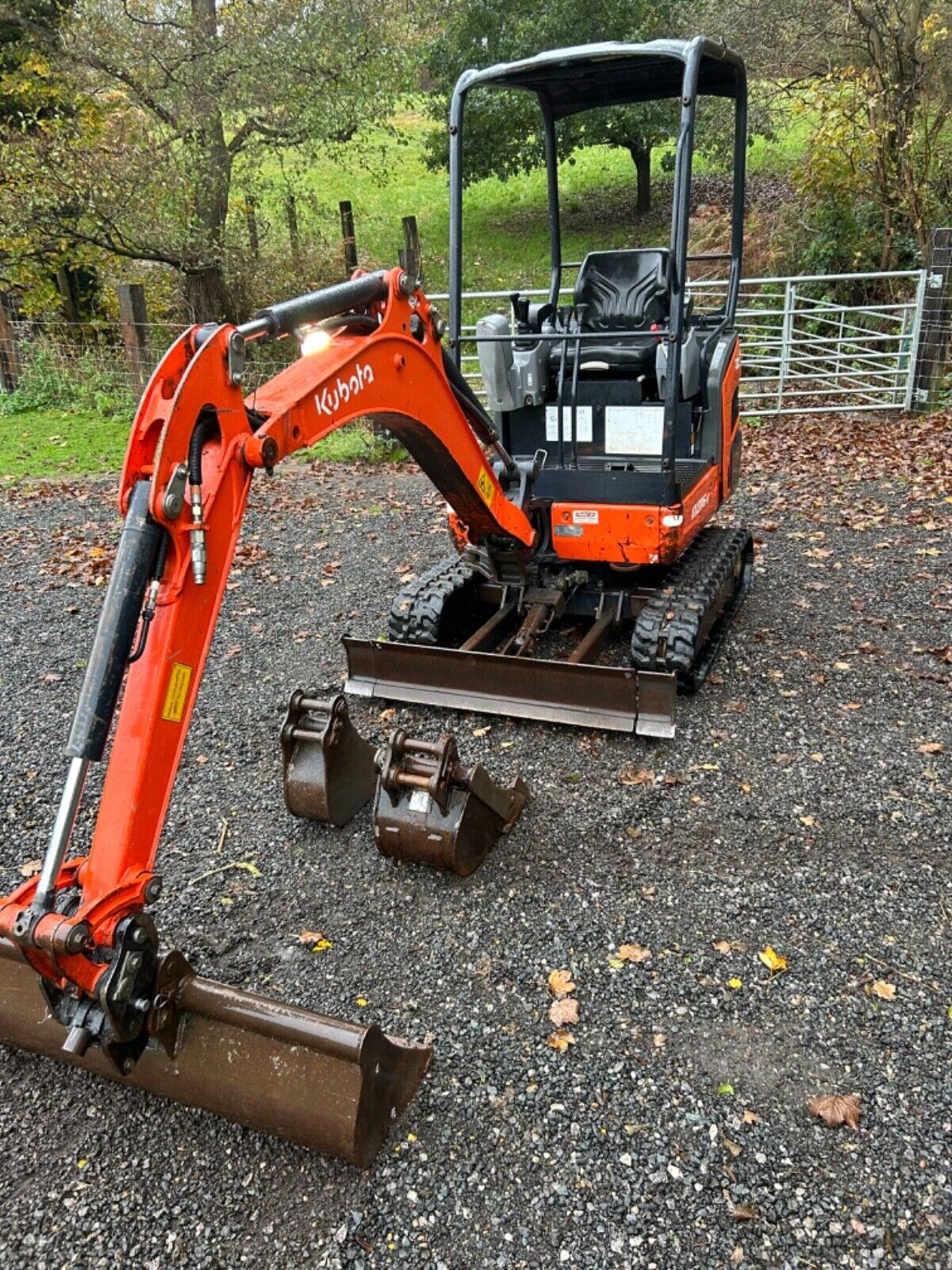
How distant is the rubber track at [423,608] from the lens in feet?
16.3

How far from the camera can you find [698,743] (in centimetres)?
433


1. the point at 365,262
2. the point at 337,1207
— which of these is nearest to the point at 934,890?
the point at 337,1207

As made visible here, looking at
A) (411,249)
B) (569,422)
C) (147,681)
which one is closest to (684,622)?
(569,422)

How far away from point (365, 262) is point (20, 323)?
18.7 ft

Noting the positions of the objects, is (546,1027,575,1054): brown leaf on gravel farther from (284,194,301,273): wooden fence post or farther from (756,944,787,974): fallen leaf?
(284,194,301,273): wooden fence post

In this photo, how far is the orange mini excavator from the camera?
2.34 metres

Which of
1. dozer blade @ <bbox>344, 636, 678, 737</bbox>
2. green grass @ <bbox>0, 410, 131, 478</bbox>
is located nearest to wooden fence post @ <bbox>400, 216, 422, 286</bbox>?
green grass @ <bbox>0, 410, 131, 478</bbox>

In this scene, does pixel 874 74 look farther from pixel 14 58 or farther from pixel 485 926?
pixel 485 926

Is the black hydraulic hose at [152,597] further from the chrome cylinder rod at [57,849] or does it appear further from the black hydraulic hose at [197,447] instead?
the chrome cylinder rod at [57,849]

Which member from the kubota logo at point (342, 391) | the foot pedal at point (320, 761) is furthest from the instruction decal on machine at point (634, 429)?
the foot pedal at point (320, 761)

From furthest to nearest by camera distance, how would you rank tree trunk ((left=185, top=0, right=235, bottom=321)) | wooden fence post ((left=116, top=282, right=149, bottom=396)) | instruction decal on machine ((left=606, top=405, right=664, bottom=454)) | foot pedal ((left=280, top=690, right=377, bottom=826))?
wooden fence post ((left=116, top=282, right=149, bottom=396)), tree trunk ((left=185, top=0, right=235, bottom=321)), instruction decal on machine ((left=606, top=405, right=664, bottom=454)), foot pedal ((left=280, top=690, right=377, bottom=826))

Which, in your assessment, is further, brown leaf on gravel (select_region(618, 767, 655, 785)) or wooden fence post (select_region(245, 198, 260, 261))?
wooden fence post (select_region(245, 198, 260, 261))

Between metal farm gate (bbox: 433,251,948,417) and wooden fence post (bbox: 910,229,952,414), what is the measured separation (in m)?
0.01

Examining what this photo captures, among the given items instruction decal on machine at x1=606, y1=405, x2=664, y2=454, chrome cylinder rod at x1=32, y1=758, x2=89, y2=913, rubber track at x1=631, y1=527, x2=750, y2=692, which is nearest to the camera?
chrome cylinder rod at x1=32, y1=758, x2=89, y2=913
